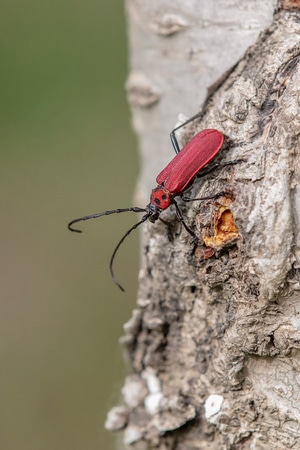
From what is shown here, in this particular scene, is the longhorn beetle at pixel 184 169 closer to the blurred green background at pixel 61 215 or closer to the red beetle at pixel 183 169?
the red beetle at pixel 183 169

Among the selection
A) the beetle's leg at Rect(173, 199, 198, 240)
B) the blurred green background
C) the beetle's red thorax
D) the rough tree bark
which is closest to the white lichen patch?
the rough tree bark

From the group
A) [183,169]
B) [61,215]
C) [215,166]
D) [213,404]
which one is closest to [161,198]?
[183,169]

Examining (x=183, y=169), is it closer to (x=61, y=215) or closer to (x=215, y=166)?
(x=215, y=166)

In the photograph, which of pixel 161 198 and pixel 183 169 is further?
pixel 161 198

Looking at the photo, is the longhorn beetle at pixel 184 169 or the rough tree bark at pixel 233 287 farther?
the longhorn beetle at pixel 184 169

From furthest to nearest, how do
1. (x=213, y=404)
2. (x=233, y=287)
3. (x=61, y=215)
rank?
(x=61, y=215) < (x=213, y=404) < (x=233, y=287)

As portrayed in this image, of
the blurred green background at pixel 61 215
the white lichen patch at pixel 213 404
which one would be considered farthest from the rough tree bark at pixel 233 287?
the blurred green background at pixel 61 215

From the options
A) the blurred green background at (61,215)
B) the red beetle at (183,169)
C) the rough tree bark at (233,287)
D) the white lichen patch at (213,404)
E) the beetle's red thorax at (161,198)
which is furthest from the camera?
the blurred green background at (61,215)
